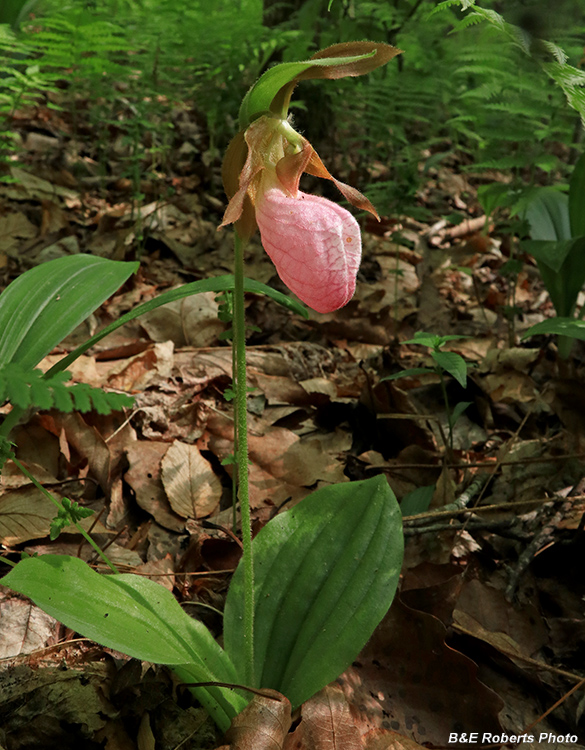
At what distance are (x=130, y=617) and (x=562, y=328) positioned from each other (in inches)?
60.9

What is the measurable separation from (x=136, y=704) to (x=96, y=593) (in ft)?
0.97

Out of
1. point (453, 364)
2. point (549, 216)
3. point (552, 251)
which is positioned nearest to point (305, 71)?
point (453, 364)

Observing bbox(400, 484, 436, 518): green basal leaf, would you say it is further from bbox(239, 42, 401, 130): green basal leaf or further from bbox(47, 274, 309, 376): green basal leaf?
bbox(239, 42, 401, 130): green basal leaf

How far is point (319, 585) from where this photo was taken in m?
1.33

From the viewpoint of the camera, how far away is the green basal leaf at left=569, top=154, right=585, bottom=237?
2566mm

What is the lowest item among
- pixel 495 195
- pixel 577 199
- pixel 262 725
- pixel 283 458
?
pixel 283 458

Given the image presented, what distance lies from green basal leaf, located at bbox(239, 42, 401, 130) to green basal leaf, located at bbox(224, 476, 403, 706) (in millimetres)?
847

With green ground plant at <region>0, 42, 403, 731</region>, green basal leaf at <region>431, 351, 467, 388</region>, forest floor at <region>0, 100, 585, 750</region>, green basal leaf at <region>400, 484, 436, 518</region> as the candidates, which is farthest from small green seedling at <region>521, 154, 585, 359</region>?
green ground plant at <region>0, 42, 403, 731</region>

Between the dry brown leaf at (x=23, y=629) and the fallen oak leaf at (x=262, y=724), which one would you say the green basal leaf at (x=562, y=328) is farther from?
the dry brown leaf at (x=23, y=629)

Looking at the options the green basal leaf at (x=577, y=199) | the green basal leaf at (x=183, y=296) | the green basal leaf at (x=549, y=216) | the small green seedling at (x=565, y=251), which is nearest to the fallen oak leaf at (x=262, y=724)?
the green basal leaf at (x=183, y=296)

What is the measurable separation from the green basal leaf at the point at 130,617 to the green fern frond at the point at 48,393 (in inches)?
13.4

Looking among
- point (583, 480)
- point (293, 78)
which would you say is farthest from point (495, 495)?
point (293, 78)

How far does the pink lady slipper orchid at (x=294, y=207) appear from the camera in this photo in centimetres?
100

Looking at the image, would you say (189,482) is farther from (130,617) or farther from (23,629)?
(130,617)
